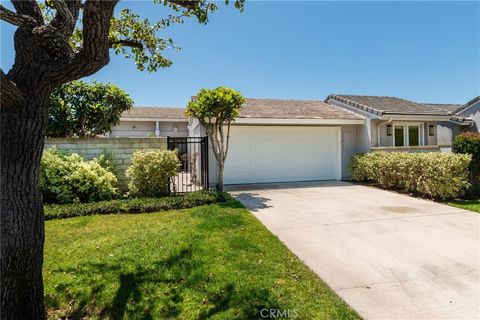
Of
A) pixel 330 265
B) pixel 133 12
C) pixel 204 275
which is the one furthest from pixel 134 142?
pixel 330 265

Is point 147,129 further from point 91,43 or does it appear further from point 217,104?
point 91,43

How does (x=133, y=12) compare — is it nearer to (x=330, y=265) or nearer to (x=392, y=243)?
(x=330, y=265)

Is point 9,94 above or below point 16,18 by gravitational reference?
below

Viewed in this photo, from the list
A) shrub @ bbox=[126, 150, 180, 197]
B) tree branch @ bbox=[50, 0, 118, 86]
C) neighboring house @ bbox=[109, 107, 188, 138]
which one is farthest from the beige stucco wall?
neighboring house @ bbox=[109, 107, 188, 138]

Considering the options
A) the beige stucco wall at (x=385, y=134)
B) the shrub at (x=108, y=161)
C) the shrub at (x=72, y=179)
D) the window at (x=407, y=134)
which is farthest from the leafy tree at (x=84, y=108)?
the window at (x=407, y=134)

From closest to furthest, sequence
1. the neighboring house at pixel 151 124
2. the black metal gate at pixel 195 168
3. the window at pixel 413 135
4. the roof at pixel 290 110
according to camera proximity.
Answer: the black metal gate at pixel 195 168
the roof at pixel 290 110
the window at pixel 413 135
the neighboring house at pixel 151 124

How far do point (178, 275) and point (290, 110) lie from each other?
11.3 meters

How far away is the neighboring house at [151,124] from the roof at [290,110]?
875 centimetres

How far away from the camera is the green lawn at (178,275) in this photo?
3008 millimetres

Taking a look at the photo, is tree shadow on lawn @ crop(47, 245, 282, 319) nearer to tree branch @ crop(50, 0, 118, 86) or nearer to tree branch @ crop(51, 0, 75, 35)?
tree branch @ crop(50, 0, 118, 86)

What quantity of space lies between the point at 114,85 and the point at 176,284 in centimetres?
997

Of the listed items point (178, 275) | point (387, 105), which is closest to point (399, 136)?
point (387, 105)

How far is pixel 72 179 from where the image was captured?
8.06 metres

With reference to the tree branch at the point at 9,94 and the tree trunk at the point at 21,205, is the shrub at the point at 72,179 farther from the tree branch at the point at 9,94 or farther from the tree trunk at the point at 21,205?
the tree branch at the point at 9,94
